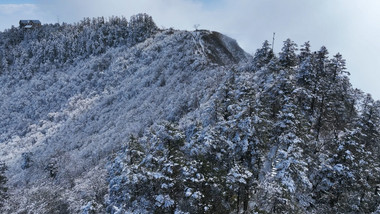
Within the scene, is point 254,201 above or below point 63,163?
above

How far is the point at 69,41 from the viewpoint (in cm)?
9881

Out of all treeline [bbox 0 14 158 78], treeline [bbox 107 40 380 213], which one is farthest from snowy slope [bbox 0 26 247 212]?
treeline [bbox 107 40 380 213]

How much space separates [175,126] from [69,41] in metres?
95.4

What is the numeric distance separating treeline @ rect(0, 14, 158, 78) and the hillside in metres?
0.54

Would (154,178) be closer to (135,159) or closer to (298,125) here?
(135,159)

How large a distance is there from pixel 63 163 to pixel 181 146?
41.0m

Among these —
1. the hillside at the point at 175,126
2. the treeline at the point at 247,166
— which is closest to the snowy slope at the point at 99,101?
the hillside at the point at 175,126

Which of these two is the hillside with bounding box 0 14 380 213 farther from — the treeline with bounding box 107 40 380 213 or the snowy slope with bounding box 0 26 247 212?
the snowy slope with bounding box 0 26 247 212

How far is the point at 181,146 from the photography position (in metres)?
17.6

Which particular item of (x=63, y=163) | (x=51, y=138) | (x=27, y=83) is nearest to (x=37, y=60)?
(x=27, y=83)

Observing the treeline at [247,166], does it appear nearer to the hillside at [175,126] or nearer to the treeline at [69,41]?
the hillside at [175,126]

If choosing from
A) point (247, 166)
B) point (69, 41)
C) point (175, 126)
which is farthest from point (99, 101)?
point (247, 166)

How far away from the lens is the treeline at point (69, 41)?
90312 mm

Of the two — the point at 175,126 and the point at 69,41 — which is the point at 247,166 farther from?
the point at 69,41
